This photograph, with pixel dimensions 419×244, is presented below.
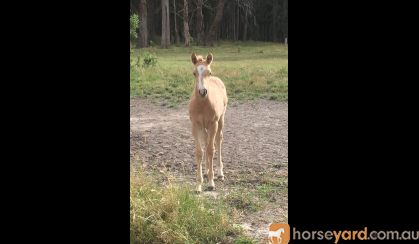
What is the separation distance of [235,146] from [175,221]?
4.02 meters

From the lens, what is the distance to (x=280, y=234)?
2.76 m

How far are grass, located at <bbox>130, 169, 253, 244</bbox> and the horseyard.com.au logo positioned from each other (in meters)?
0.62

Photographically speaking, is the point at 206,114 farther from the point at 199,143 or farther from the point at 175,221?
the point at 175,221

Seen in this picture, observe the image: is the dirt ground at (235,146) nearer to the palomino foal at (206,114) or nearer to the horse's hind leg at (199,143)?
the horse's hind leg at (199,143)

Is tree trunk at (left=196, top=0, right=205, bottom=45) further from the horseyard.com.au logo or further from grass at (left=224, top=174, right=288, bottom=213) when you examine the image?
the horseyard.com.au logo

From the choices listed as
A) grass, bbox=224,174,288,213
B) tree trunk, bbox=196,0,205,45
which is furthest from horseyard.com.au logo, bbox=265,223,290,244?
tree trunk, bbox=196,0,205,45

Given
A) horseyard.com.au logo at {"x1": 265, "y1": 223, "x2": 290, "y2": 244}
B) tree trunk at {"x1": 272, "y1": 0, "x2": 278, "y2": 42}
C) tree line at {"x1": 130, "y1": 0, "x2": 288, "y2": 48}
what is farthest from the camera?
tree trunk at {"x1": 272, "y1": 0, "x2": 278, "y2": 42}

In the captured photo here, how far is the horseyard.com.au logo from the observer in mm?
2615

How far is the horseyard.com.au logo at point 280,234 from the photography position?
261 cm

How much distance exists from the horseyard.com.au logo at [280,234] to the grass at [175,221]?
62 centimetres

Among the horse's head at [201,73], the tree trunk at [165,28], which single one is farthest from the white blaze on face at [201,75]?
the tree trunk at [165,28]

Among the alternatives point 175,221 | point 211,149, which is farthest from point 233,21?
point 175,221

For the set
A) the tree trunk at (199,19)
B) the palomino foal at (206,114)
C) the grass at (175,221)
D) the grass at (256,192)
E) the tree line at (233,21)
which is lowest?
the grass at (256,192)
